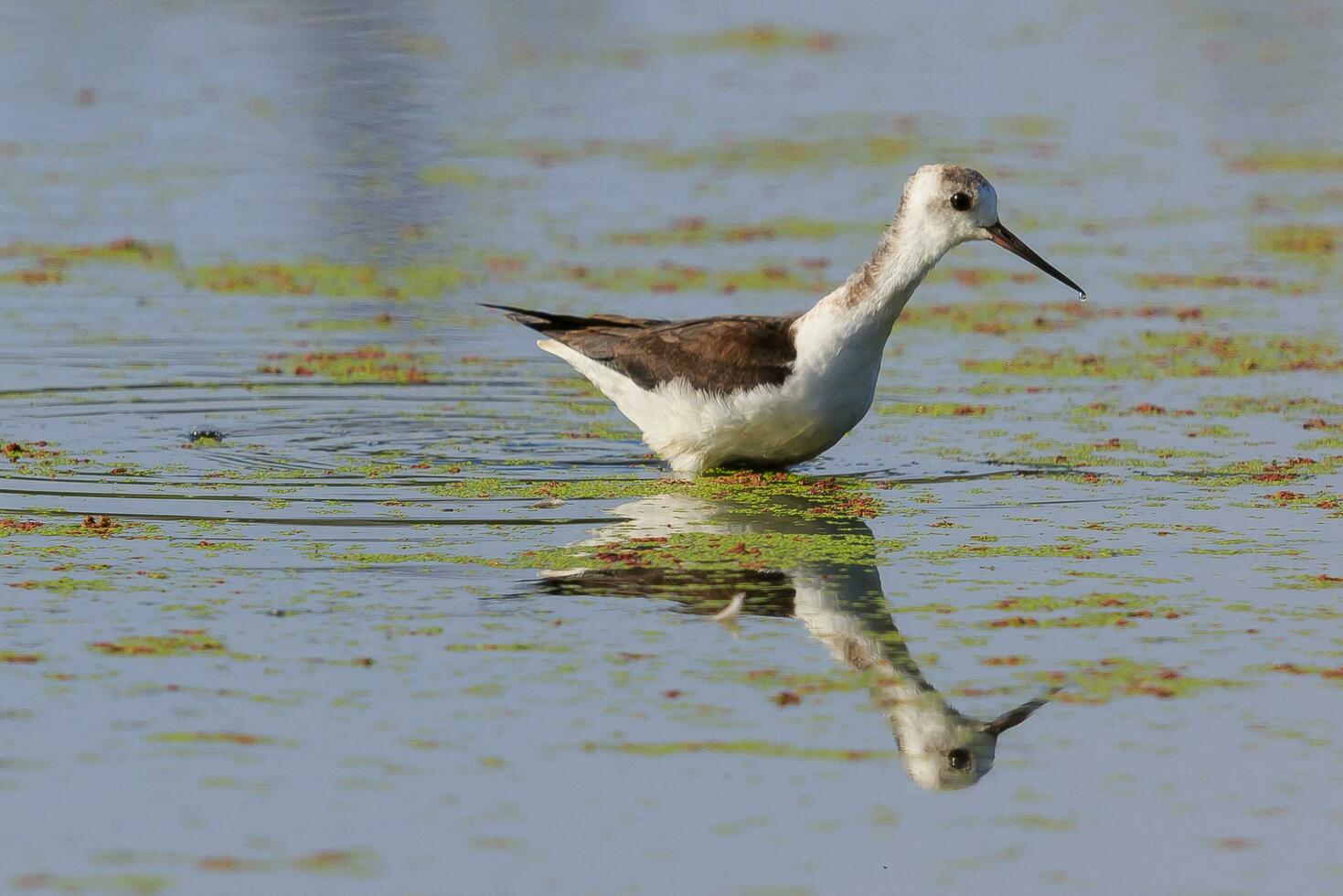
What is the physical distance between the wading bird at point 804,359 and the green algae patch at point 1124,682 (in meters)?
2.57

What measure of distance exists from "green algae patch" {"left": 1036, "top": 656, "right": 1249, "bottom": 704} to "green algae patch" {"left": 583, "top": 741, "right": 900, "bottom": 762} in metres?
0.74

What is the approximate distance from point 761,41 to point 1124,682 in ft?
58.4

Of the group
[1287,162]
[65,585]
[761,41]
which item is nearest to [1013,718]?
[65,585]

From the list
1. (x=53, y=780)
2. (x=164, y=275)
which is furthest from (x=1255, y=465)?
(x=164, y=275)

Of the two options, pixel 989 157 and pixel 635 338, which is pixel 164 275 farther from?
pixel 989 157

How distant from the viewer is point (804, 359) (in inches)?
334

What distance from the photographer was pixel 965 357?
11211 mm

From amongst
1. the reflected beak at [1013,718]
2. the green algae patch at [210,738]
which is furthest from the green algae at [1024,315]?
the green algae patch at [210,738]

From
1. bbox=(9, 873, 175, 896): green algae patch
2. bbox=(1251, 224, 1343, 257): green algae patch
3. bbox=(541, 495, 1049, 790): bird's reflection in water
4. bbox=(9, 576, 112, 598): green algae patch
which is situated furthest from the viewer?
bbox=(1251, 224, 1343, 257): green algae patch

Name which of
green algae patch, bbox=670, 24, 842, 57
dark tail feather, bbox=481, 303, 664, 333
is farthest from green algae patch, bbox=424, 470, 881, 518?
green algae patch, bbox=670, 24, 842, 57

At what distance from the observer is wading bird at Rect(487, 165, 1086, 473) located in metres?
8.47

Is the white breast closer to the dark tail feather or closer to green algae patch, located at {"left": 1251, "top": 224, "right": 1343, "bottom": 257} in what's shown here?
the dark tail feather

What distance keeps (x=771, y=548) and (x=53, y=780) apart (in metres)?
3.06

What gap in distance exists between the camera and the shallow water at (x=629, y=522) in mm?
4973
